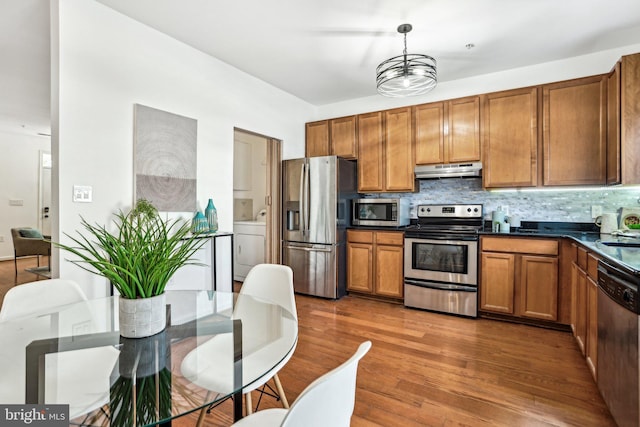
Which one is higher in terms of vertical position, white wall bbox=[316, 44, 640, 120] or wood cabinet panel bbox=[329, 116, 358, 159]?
white wall bbox=[316, 44, 640, 120]

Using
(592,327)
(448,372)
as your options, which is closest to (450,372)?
(448,372)

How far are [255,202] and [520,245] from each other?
3872 millimetres

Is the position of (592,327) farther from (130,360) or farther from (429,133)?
(130,360)

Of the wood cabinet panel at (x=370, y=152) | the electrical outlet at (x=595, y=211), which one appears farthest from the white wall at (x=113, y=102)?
the electrical outlet at (x=595, y=211)

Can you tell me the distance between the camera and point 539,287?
3.04 metres

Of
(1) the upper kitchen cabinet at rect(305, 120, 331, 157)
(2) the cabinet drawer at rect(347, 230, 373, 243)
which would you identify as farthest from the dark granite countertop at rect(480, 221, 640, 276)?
(1) the upper kitchen cabinet at rect(305, 120, 331, 157)

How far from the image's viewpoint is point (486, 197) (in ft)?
12.4

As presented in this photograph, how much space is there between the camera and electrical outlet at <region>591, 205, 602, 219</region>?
10.5 ft

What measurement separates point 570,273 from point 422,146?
1948 millimetres

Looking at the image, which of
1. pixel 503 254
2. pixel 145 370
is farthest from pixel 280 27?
pixel 503 254

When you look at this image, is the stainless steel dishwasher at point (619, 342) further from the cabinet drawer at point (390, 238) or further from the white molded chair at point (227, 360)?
the cabinet drawer at point (390, 238)

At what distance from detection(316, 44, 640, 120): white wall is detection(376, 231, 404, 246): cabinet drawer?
1.68 meters

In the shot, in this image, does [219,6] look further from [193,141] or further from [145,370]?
[145,370]

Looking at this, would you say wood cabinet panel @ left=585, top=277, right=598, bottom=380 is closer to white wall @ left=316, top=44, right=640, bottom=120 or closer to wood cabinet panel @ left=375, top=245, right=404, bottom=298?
wood cabinet panel @ left=375, top=245, right=404, bottom=298
